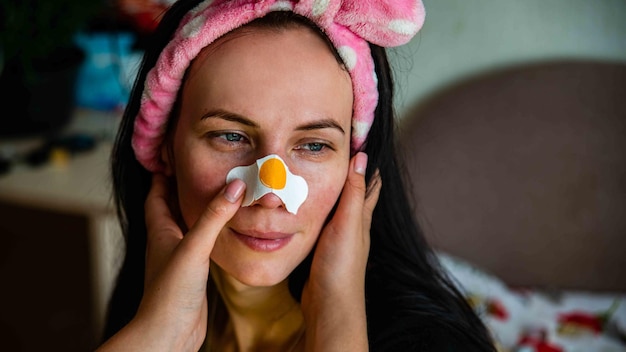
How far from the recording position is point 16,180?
2.16 metres

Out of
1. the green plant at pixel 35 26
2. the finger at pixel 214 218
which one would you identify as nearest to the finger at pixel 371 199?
the finger at pixel 214 218

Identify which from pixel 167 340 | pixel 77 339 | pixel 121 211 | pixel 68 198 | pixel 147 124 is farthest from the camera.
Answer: pixel 77 339

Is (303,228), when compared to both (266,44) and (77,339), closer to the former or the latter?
(266,44)

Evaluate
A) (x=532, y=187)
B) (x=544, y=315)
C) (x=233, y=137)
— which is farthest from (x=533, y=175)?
(x=233, y=137)

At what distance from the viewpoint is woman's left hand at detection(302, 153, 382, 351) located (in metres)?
1.17

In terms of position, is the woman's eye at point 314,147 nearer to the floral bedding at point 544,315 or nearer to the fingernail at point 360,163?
the fingernail at point 360,163

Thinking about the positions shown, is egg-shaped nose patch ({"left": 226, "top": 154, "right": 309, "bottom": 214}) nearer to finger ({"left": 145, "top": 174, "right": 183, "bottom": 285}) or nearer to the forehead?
the forehead

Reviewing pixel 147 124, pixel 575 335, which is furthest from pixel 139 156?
pixel 575 335

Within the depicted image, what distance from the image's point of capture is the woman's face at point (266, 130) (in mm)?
1136

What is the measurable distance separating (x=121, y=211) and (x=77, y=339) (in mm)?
966

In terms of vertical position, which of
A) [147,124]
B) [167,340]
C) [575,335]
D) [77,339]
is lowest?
[77,339]

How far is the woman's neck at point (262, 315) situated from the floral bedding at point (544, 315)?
1.67ft

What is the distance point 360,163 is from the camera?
4.11ft

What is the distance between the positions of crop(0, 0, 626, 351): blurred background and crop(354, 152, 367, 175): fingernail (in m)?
0.72
